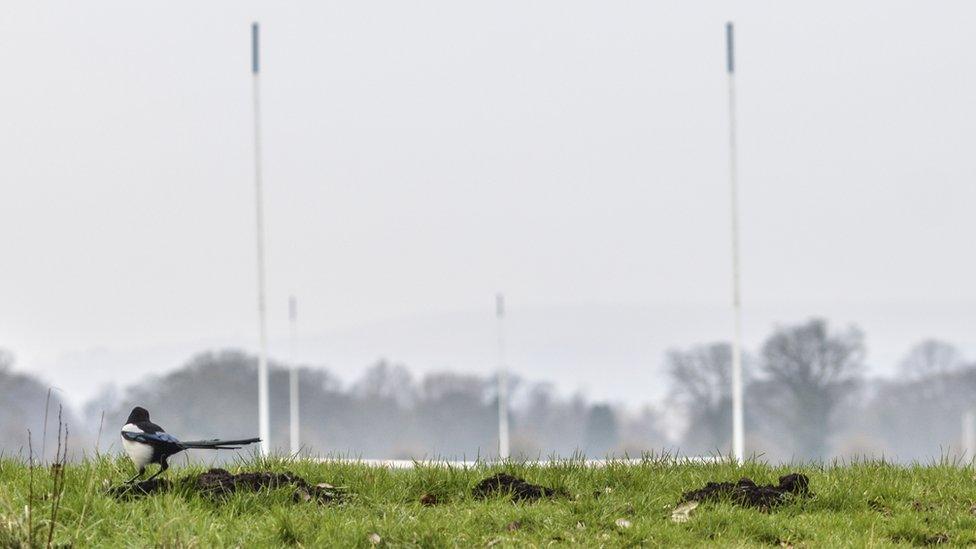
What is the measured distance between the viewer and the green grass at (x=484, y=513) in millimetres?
6578

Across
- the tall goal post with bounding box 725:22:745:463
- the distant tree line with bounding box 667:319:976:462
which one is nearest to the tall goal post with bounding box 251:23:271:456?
the tall goal post with bounding box 725:22:745:463

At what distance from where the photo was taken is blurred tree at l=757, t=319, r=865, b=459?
51.2 meters

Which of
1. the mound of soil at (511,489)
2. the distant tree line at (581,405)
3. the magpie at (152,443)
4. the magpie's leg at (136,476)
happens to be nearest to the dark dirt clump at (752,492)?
the mound of soil at (511,489)

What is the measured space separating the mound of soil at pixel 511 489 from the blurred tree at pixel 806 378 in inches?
1783

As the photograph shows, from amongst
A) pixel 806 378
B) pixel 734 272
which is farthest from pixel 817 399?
pixel 734 272

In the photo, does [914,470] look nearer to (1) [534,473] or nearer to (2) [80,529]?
(1) [534,473]

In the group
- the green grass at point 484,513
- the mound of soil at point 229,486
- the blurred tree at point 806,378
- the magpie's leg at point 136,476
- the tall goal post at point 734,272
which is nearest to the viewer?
the green grass at point 484,513

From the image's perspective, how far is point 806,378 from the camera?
5153 cm

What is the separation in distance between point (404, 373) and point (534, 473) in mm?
50060

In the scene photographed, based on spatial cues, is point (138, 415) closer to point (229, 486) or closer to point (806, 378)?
point (229, 486)

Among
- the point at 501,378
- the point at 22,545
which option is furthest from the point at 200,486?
the point at 501,378

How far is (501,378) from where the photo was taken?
3934 cm

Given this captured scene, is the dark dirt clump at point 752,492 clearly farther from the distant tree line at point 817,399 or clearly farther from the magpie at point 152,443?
the distant tree line at point 817,399

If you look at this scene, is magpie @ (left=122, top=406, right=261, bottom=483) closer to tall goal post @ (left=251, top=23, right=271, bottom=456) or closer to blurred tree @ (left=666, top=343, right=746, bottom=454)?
tall goal post @ (left=251, top=23, right=271, bottom=456)
